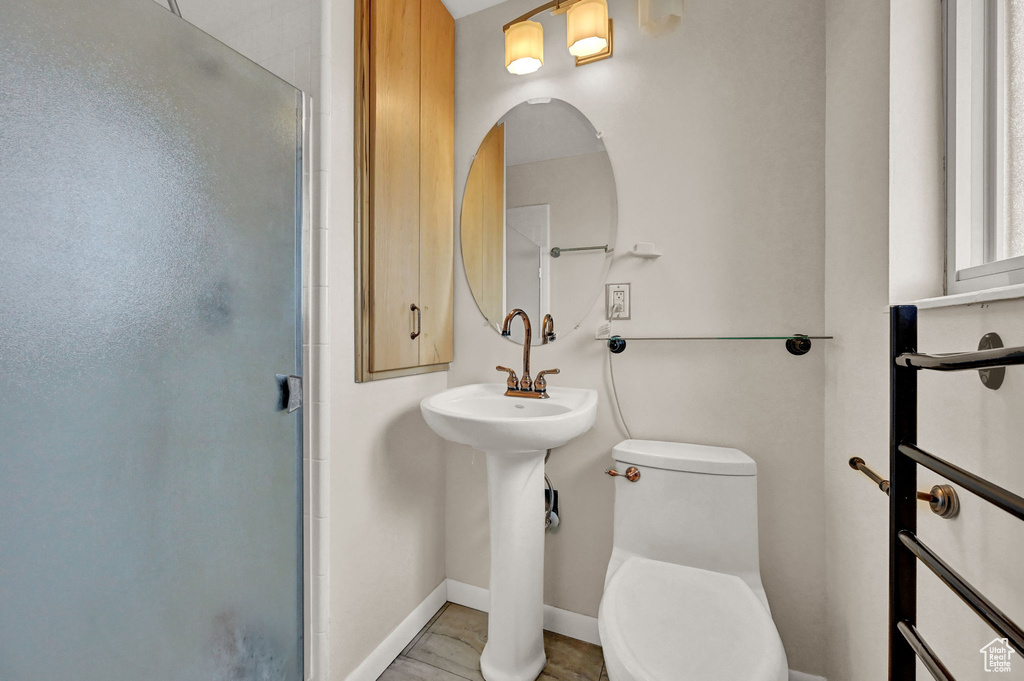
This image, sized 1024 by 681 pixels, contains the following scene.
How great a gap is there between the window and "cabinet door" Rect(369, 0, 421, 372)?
1.37 m

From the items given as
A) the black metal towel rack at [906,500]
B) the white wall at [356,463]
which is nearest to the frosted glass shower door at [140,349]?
the white wall at [356,463]

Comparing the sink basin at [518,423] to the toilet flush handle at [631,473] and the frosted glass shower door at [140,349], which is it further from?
the frosted glass shower door at [140,349]

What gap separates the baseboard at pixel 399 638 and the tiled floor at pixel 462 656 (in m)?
0.02

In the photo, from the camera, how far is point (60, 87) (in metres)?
0.68

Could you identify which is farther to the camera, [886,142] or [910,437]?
[886,142]

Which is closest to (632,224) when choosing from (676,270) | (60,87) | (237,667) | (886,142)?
(676,270)

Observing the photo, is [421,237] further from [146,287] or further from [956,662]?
[956,662]

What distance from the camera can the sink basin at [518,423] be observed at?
1.13 meters

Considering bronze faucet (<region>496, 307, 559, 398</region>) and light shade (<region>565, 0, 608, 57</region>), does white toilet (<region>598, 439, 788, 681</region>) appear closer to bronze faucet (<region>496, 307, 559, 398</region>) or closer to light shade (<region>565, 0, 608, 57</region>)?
bronze faucet (<region>496, 307, 559, 398</region>)

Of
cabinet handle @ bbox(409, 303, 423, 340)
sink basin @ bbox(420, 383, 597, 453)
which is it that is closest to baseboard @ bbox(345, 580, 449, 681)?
sink basin @ bbox(420, 383, 597, 453)

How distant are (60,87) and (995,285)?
1.59 meters

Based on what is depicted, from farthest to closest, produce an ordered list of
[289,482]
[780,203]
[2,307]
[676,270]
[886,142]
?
[676,270]
[780,203]
[289,482]
[886,142]
[2,307]

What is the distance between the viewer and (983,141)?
0.85 metres

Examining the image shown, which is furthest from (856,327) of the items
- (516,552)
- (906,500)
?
(516,552)
